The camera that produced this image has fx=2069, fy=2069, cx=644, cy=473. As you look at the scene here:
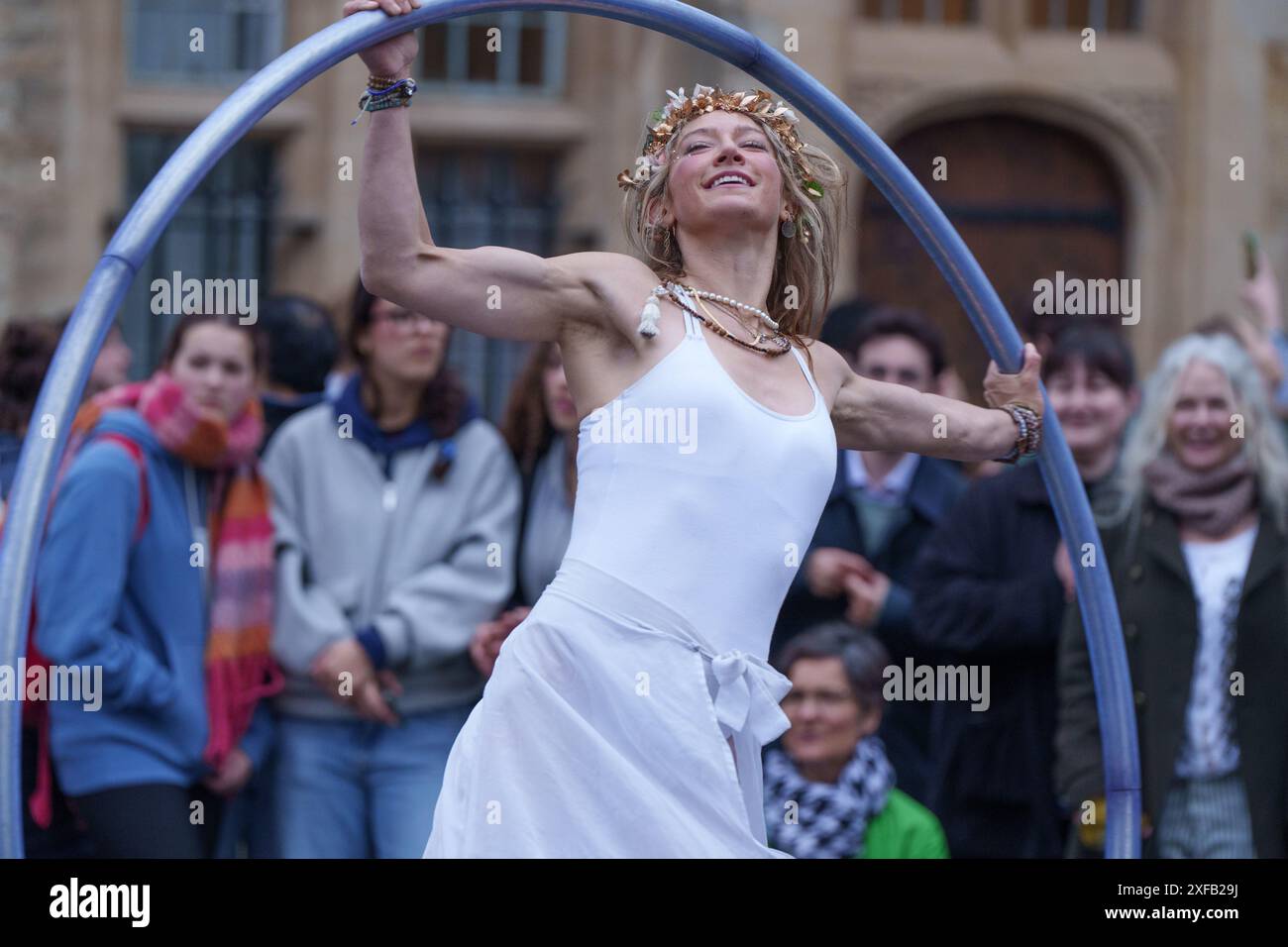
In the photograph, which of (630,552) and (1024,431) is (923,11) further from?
(630,552)

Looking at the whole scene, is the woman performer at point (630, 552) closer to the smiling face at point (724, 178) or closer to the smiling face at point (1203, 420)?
the smiling face at point (724, 178)

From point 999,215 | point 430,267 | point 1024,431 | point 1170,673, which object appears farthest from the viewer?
point 999,215

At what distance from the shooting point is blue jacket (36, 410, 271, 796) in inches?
207

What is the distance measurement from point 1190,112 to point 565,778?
25.4ft

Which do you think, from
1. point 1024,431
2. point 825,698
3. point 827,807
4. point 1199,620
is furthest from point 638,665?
Answer: point 1199,620

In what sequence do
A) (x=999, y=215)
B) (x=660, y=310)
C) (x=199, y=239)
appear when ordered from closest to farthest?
(x=660, y=310) → (x=199, y=239) → (x=999, y=215)

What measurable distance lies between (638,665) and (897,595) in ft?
Answer: 7.66

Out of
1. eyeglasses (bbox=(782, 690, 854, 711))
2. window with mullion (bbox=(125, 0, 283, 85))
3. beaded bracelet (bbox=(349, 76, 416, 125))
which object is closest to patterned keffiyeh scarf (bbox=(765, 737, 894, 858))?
eyeglasses (bbox=(782, 690, 854, 711))

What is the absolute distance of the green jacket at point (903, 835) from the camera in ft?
18.1

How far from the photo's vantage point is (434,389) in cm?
588

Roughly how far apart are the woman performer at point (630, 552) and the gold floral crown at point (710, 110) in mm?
299

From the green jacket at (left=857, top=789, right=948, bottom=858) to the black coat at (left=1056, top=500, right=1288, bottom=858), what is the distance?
41 centimetres
